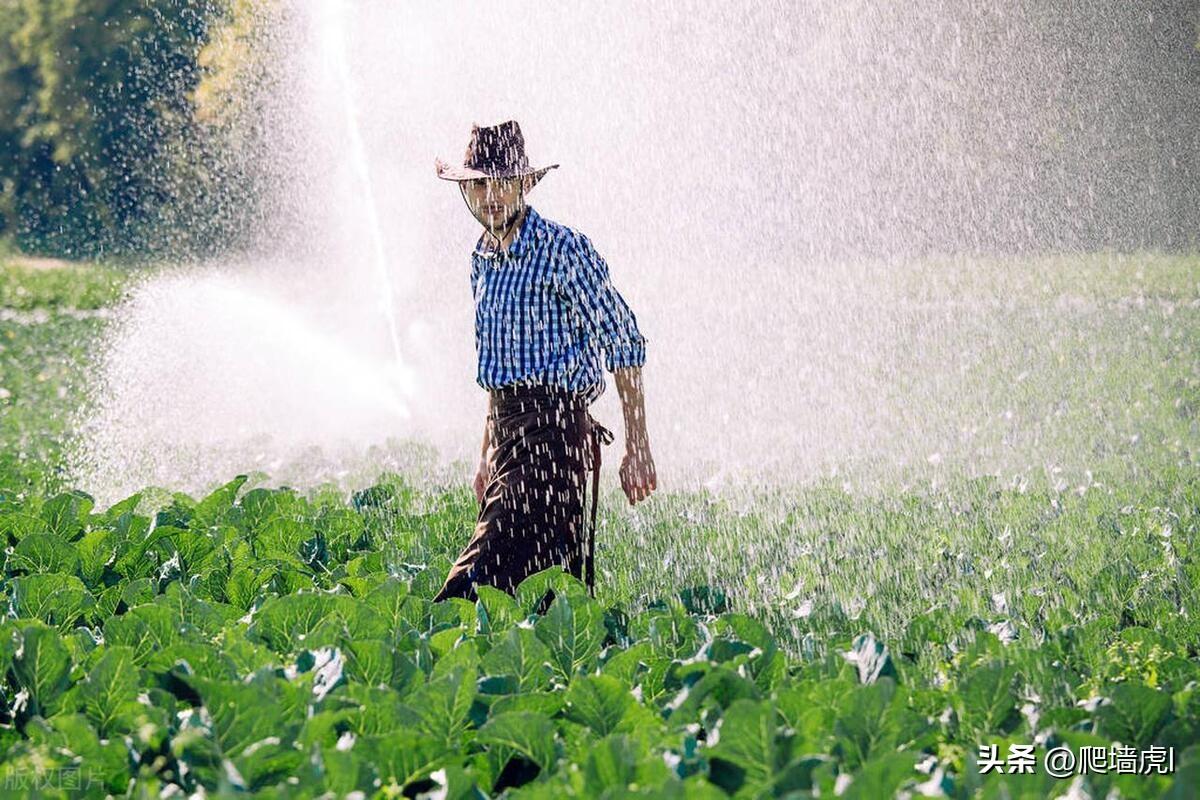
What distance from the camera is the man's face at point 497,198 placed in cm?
443

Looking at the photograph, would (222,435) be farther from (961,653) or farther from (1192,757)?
(1192,757)

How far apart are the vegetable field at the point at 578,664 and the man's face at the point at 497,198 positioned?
1064 millimetres

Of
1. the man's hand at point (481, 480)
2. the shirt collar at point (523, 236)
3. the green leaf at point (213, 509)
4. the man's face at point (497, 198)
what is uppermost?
the man's face at point (497, 198)

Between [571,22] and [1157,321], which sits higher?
[571,22]

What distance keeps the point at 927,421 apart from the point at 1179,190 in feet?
53.8

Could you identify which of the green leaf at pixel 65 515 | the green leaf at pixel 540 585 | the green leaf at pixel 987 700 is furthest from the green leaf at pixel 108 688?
the green leaf at pixel 65 515

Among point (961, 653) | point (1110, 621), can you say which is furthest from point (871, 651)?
point (1110, 621)

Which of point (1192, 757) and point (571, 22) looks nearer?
point (1192, 757)

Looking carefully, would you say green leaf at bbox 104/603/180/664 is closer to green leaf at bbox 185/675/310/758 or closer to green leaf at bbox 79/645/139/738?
green leaf at bbox 79/645/139/738

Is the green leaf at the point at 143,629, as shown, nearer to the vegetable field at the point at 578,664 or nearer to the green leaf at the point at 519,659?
the vegetable field at the point at 578,664

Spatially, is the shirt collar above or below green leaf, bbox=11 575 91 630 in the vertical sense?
above

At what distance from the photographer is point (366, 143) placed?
48.3 ft

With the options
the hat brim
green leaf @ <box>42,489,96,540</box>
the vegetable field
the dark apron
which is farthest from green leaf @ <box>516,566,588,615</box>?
green leaf @ <box>42,489,96,540</box>

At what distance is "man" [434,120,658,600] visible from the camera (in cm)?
443
